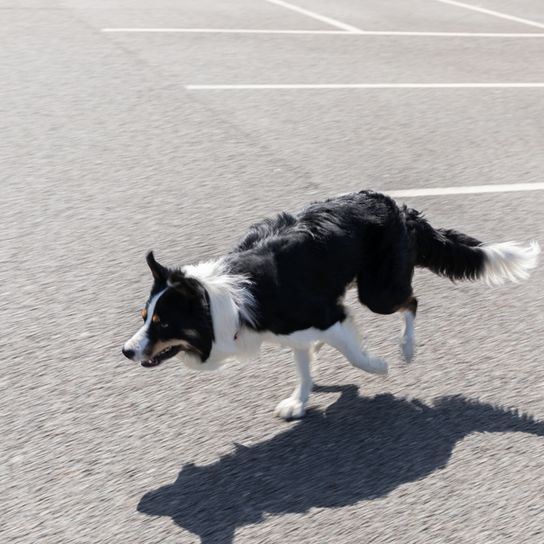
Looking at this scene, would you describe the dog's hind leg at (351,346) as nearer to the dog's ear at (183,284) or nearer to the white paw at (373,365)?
the white paw at (373,365)

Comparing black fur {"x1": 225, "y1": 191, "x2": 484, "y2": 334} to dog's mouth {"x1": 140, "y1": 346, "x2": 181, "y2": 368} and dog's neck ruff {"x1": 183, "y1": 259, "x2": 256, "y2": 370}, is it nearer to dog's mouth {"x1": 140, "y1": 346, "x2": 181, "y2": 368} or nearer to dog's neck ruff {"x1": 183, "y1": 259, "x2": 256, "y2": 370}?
dog's neck ruff {"x1": 183, "y1": 259, "x2": 256, "y2": 370}

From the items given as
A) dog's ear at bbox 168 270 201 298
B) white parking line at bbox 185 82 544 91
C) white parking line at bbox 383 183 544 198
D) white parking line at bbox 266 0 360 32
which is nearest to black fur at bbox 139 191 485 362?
dog's ear at bbox 168 270 201 298

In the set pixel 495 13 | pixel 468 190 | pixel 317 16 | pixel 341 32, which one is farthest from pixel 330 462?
pixel 495 13

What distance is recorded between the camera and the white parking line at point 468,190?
6488 millimetres

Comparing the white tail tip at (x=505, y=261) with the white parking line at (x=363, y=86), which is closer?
the white tail tip at (x=505, y=261)

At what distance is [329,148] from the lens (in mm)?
7238

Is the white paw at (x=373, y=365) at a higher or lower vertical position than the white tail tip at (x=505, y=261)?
lower

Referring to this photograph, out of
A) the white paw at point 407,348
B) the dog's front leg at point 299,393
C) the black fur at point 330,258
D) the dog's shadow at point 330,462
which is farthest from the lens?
the white paw at point 407,348

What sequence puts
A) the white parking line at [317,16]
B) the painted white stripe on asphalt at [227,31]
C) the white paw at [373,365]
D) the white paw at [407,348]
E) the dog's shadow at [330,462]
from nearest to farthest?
the dog's shadow at [330,462], the white paw at [373,365], the white paw at [407,348], the painted white stripe on asphalt at [227,31], the white parking line at [317,16]

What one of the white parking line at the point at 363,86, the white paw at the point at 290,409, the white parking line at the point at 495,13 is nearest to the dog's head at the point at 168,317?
the white paw at the point at 290,409

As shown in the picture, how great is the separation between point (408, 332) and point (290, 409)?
80 centimetres

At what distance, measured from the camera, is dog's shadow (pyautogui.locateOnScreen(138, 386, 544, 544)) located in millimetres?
3480

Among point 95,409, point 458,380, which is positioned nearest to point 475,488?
point 458,380

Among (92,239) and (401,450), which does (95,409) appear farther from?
(92,239)
